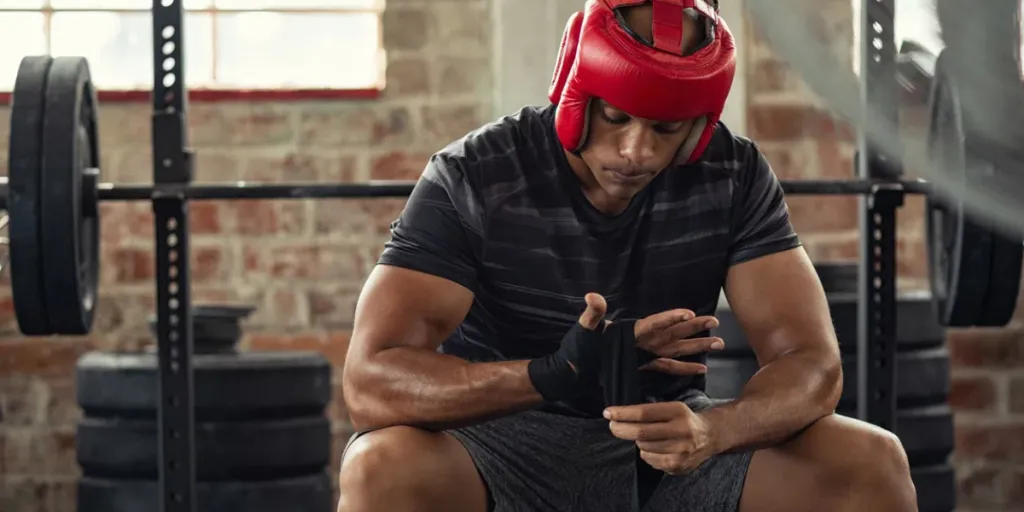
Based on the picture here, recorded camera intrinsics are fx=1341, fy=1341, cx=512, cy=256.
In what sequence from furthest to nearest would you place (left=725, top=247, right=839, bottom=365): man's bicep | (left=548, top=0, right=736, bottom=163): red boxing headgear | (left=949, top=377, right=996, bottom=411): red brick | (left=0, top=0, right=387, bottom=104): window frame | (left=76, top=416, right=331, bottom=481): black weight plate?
(left=949, top=377, right=996, bottom=411): red brick, (left=0, top=0, right=387, bottom=104): window frame, (left=76, top=416, right=331, bottom=481): black weight plate, (left=725, top=247, right=839, bottom=365): man's bicep, (left=548, top=0, right=736, bottom=163): red boxing headgear

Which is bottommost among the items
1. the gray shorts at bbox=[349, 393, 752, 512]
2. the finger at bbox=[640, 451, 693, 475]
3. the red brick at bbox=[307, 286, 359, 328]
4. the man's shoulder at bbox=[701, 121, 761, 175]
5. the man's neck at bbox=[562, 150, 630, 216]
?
the red brick at bbox=[307, 286, 359, 328]

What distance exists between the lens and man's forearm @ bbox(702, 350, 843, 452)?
4.92 ft

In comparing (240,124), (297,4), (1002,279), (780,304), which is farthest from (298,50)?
(780,304)

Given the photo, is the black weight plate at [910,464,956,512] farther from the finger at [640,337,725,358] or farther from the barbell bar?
the finger at [640,337,725,358]

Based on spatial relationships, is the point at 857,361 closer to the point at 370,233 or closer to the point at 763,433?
the point at 763,433

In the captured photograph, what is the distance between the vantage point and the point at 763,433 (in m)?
1.51

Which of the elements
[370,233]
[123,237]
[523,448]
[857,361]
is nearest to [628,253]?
[523,448]

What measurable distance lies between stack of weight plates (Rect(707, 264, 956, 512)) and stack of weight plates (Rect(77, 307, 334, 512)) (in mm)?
729

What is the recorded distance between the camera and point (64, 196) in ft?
6.56

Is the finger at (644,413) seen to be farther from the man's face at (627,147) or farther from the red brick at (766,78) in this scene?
the red brick at (766,78)

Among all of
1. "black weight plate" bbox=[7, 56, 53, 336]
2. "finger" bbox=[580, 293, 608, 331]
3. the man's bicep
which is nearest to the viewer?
"finger" bbox=[580, 293, 608, 331]

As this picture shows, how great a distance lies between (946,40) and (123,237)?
103 inches

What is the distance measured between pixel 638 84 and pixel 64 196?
96 cm

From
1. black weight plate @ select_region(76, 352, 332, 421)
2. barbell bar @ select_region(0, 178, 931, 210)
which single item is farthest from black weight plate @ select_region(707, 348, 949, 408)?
black weight plate @ select_region(76, 352, 332, 421)
